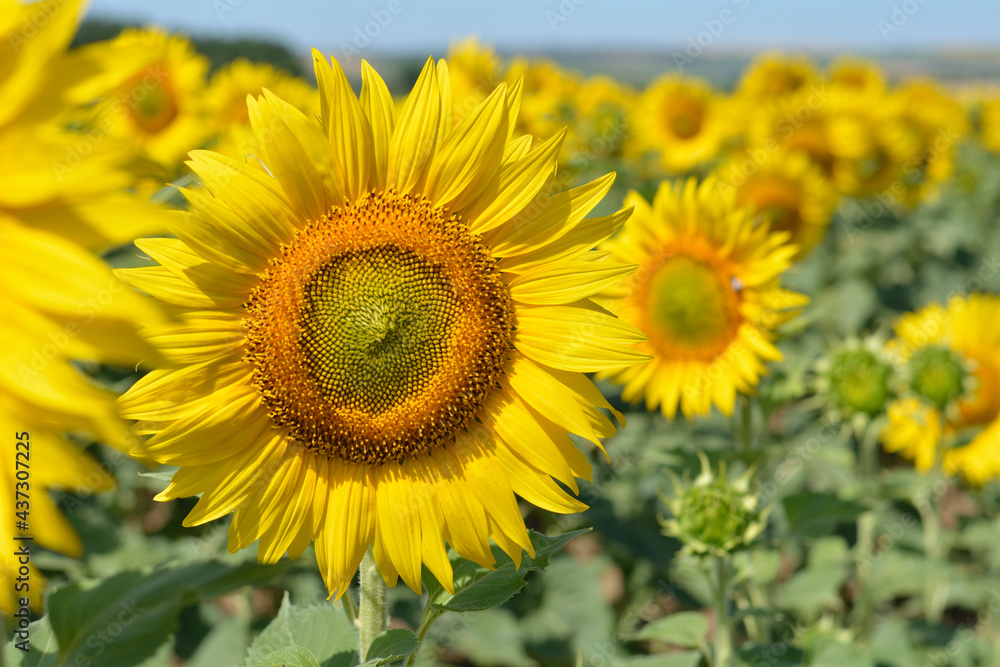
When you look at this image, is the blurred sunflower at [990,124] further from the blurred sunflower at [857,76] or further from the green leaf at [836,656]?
the green leaf at [836,656]

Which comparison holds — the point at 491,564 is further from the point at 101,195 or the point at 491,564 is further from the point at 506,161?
the point at 101,195

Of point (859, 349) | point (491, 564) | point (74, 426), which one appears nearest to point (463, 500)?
point (491, 564)

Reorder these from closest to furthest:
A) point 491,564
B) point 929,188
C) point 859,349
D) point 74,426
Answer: point 74,426 → point 491,564 → point 859,349 → point 929,188

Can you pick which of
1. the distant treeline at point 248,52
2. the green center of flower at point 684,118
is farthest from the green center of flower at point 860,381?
the distant treeline at point 248,52

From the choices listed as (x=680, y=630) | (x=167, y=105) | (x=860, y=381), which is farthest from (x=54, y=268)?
(x=167, y=105)

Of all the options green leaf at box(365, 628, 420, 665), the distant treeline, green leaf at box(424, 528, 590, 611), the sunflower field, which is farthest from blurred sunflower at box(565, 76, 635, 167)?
the distant treeline
